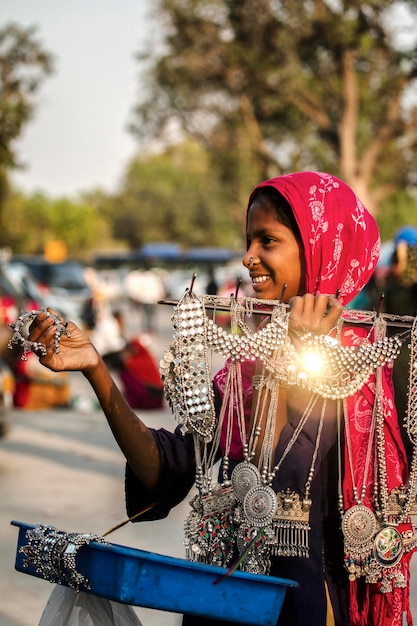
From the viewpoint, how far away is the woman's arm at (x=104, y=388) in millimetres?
1965

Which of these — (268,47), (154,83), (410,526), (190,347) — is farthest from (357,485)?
(154,83)

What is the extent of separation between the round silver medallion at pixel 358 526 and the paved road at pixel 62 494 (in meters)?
2.57

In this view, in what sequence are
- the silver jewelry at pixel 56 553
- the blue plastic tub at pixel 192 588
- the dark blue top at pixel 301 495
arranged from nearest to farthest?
the blue plastic tub at pixel 192 588 < the silver jewelry at pixel 56 553 < the dark blue top at pixel 301 495

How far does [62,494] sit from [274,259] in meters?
4.87

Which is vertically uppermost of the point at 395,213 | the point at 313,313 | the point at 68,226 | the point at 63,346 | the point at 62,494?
the point at 68,226

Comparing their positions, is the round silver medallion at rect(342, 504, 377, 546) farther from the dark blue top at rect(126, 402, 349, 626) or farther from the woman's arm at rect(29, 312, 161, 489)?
the woman's arm at rect(29, 312, 161, 489)

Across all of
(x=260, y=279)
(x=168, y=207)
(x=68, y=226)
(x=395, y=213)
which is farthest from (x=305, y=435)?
(x=68, y=226)

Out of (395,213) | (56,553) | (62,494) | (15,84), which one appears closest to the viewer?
(56,553)

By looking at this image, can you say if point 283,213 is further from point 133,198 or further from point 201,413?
point 133,198

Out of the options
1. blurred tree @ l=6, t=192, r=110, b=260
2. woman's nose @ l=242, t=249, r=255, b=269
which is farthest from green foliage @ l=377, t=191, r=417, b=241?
blurred tree @ l=6, t=192, r=110, b=260

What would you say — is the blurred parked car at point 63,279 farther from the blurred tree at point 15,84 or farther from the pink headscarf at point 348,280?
the pink headscarf at point 348,280

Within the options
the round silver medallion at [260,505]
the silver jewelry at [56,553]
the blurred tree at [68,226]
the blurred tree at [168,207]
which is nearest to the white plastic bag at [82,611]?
the silver jewelry at [56,553]

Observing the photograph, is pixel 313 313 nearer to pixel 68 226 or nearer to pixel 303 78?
pixel 303 78

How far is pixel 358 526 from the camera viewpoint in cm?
205
